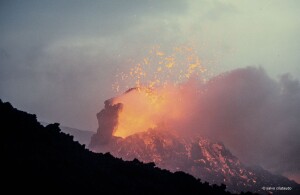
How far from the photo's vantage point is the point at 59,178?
34.2 metres

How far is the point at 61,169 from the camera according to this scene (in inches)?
1446

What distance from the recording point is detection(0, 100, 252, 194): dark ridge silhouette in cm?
3223

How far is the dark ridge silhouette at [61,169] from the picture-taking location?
32228 mm

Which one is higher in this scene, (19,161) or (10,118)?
(10,118)

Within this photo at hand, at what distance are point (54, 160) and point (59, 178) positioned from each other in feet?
14.5

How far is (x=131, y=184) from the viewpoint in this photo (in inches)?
1591

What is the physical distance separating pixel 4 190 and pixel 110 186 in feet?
39.8

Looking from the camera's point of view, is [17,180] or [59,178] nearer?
[17,180]

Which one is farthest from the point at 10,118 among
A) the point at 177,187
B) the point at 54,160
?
the point at 177,187

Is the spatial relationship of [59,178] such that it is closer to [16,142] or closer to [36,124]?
[16,142]

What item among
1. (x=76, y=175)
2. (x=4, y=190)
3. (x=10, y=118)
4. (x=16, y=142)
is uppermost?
(x=10, y=118)

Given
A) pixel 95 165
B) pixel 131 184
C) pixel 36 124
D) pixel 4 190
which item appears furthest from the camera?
pixel 36 124

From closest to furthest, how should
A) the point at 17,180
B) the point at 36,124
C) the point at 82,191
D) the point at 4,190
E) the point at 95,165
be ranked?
the point at 4,190
the point at 17,180
the point at 82,191
the point at 95,165
the point at 36,124

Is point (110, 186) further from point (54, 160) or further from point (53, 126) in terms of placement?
point (53, 126)
